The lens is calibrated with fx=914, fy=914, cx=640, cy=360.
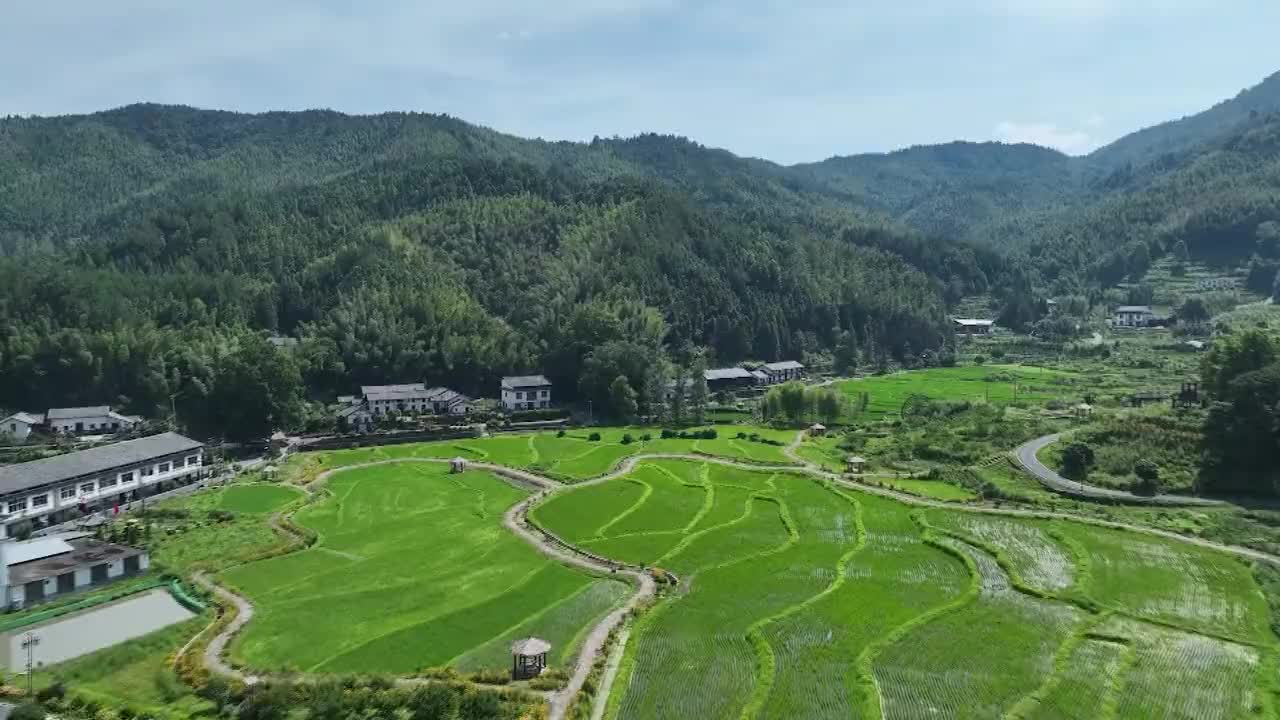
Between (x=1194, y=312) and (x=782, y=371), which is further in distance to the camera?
(x=1194, y=312)

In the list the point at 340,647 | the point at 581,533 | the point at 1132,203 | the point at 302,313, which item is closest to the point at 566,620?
the point at 340,647

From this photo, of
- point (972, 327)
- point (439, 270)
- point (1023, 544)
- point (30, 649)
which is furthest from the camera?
point (972, 327)

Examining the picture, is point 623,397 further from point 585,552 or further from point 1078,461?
point 585,552

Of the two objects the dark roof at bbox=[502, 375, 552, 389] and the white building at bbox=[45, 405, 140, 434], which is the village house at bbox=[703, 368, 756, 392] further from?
the white building at bbox=[45, 405, 140, 434]

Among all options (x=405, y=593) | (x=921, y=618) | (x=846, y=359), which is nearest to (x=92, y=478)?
(x=405, y=593)

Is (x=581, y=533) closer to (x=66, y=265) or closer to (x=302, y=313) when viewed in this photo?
(x=302, y=313)

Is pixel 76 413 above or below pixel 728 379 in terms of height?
above
